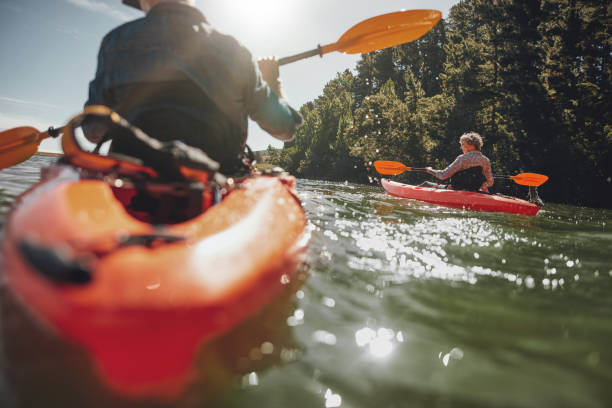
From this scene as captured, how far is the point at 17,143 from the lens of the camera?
3.40m

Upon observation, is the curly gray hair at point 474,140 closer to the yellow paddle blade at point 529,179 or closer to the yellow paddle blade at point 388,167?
the yellow paddle blade at point 529,179

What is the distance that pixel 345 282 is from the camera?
6.33ft

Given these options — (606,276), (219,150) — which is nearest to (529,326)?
(606,276)

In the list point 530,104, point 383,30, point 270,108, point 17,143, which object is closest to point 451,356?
point 270,108

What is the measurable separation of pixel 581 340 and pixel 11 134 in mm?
5169

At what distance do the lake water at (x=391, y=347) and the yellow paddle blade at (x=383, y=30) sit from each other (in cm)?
322

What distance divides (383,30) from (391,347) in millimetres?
4275

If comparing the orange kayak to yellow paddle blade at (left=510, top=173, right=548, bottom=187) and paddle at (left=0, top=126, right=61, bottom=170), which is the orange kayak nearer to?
paddle at (left=0, top=126, right=61, bottom=170)

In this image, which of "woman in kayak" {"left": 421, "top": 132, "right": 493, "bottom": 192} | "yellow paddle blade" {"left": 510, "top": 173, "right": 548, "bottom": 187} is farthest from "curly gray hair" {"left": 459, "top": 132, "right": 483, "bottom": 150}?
"yellow paddle blade" {"left": 510, "top": 173, "right": 548, "bottom": 187}

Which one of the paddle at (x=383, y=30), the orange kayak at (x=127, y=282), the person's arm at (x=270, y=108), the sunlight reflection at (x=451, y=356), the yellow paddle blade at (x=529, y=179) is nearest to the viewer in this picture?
the orange kayak at (x=127, y=282)

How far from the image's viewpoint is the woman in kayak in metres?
6.50

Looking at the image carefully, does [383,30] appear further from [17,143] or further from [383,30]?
[17,143]

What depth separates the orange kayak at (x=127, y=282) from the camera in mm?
768

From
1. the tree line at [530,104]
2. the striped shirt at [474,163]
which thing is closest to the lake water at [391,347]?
the striped shirt at [474,163]
